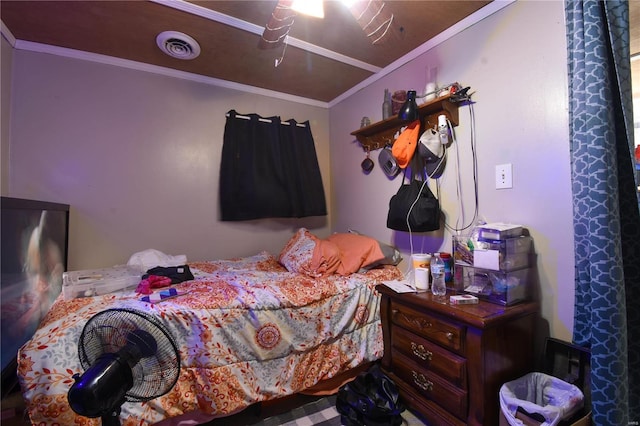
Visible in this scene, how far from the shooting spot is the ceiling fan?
1303mm

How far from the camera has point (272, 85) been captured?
8.71 ft

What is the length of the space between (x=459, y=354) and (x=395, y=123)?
1.57m

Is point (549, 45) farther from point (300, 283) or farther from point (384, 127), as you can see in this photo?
point (300, 283)

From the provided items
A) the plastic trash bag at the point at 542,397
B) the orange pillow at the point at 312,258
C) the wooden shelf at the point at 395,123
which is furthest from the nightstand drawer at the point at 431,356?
the wooden shelf at the point at 395,123

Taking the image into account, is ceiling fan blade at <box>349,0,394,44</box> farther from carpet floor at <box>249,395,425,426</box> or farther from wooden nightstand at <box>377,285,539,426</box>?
carpet floor at <box>249,395,425,426</box>

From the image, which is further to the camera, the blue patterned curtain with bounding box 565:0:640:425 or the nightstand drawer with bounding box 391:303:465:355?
the nightstand drawer with bounding box 391:303:465:355

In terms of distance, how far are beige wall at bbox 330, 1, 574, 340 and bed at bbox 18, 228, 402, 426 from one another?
72 centimetres

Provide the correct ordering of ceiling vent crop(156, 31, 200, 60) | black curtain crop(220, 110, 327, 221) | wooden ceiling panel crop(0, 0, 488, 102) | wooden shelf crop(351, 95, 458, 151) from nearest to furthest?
1. wooden ceiling panel crop(0, 0, 488, 102)
2. wooden shelf crop(351, 95, 458, 151)
3. ceiling vent crop(156, 31, 200, 60)
4. black curtain crop(220, 110, 327, 221)

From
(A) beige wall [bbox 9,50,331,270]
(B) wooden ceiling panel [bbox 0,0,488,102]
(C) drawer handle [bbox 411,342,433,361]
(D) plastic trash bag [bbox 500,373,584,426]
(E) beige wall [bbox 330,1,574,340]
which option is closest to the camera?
(D) plastic trash bag [bbox 500,373,584,426]

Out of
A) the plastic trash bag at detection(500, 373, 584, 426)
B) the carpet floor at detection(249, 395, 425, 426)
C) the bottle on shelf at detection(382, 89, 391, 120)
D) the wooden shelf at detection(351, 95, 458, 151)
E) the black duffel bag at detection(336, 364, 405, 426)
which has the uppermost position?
the bottle on shelf at detection(382, 89, 391, 120)

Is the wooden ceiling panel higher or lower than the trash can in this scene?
higher

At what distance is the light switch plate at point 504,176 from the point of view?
1519 millimetres

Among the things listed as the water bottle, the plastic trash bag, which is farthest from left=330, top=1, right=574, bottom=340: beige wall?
the water bottle

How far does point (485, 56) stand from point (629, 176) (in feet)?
3.10
